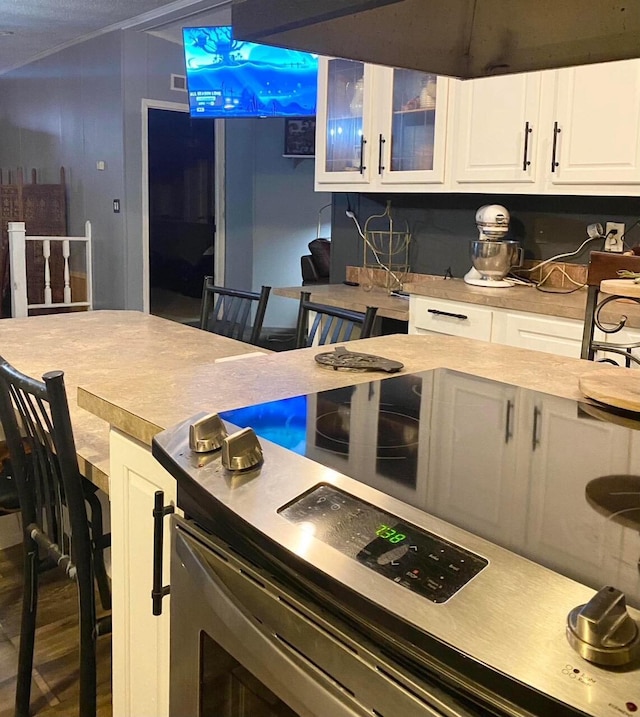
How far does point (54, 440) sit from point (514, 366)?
0.95 metres

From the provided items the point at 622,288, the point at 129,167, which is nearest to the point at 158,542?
the point at 622,288

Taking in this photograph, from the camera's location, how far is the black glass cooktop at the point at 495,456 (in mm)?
706

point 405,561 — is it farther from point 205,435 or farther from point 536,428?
point 536,428

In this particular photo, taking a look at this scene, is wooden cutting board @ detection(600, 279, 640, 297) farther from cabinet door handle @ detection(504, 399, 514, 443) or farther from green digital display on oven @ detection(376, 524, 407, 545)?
green digital display on oven @ detection(376, 524, 407, 545)

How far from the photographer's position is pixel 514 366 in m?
1.49

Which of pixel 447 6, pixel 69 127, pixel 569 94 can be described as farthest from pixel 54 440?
pixel 69 127

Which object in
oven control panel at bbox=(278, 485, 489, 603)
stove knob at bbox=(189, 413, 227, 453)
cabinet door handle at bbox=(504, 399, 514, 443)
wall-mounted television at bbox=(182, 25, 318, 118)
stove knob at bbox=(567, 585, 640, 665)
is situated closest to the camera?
stove knob at bbox=(567, 585, 640, 665)

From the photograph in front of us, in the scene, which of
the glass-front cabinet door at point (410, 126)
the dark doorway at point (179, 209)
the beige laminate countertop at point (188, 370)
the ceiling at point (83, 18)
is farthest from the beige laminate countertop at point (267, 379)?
the dark doorway at point (179, 209)

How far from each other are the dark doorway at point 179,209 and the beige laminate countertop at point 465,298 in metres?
3.05

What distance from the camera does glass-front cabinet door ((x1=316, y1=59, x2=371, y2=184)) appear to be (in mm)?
3781

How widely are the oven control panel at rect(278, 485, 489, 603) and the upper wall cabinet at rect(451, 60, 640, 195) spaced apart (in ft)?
7.81

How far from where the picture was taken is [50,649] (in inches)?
80.5

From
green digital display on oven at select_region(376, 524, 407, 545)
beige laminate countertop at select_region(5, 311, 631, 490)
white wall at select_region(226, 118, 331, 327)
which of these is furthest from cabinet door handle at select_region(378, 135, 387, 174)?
green digital display on oven at select_region(376, 524, 407, 545)

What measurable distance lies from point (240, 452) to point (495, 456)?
335mm
